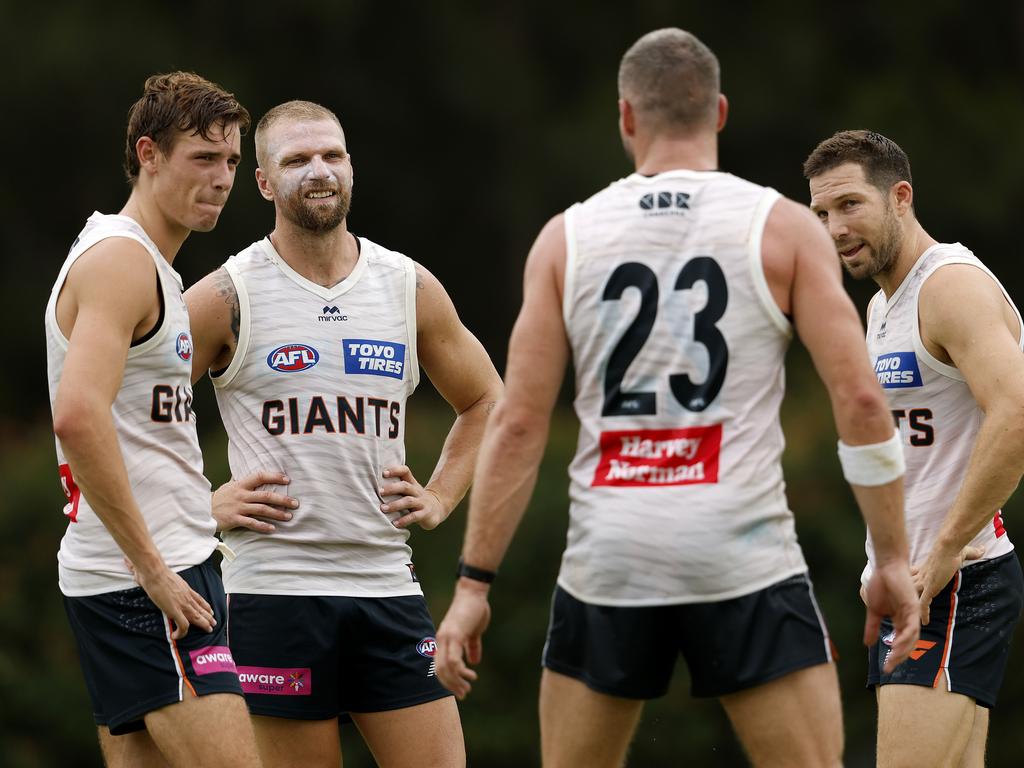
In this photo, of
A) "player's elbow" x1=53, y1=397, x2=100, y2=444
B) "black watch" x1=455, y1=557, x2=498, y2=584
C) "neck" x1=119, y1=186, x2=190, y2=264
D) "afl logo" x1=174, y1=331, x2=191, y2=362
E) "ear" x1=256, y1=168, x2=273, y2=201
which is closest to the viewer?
"black watch" x1=455, y1=557, x2=498, y2=584

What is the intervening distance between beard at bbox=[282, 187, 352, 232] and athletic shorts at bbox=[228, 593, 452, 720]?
4.17ft

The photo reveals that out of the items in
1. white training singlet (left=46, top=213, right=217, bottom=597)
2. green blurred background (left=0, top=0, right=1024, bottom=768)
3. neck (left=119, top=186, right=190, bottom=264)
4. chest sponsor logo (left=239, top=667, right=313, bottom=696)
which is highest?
green blurred background (left=0, top=0, right=1024, bottom=768)

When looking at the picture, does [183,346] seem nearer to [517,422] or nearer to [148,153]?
[148,153]

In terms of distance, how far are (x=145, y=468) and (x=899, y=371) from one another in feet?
8.30

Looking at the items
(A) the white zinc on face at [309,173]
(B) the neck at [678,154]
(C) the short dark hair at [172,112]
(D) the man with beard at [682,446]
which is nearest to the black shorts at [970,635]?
(D) the man with beard at [682,446]

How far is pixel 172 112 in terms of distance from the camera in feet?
17.9

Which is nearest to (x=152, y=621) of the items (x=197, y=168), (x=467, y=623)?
(x=467, y=623)

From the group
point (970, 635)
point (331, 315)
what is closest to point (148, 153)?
point (331, 315)

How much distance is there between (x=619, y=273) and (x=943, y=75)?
1751cm

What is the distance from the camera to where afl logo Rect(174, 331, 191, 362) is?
5281 millimetres

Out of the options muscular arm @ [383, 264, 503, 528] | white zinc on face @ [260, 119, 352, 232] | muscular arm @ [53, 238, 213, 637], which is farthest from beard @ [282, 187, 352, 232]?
muscular arm @ [53, 238, 213, 637]

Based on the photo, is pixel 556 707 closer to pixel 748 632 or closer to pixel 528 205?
pixel 748 632

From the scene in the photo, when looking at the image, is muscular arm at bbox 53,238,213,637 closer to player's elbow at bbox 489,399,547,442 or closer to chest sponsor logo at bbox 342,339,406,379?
chest sponsor logo at bbox 342,339,406,379

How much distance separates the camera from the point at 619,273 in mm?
4648
